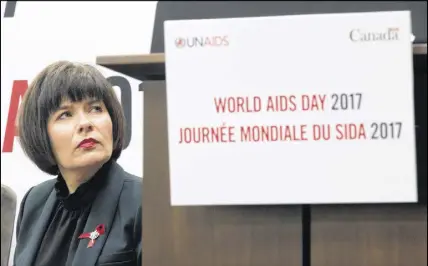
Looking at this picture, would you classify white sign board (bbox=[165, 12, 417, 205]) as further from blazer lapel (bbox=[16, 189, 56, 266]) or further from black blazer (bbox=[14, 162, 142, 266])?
blazer lapel (bbox=[16, 189, 56, 266])

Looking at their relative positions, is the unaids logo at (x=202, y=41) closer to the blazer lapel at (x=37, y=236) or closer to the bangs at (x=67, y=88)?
the bangs at (x=67, y=88)

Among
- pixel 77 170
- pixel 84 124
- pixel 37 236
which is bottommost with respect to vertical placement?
pixel 37 236

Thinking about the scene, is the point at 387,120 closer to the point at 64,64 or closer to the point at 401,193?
the point at 401,193

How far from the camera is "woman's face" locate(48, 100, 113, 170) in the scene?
4.74 feet

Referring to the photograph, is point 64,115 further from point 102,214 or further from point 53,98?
point 102,214

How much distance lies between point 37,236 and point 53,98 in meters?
0.37

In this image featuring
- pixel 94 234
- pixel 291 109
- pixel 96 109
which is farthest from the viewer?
pixel 96 109

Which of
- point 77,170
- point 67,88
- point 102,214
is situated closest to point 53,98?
point 67,88

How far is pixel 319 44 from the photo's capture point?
3.03ft

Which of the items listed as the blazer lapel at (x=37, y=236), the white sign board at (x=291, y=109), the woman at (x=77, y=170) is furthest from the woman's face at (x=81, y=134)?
the white sign board at (x=291, y=109)

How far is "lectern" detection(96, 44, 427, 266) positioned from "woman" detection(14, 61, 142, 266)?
337 mm

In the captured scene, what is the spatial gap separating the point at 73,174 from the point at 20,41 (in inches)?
38.5

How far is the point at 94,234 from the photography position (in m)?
1.40

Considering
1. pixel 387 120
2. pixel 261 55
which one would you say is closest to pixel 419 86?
pixel 387 120
